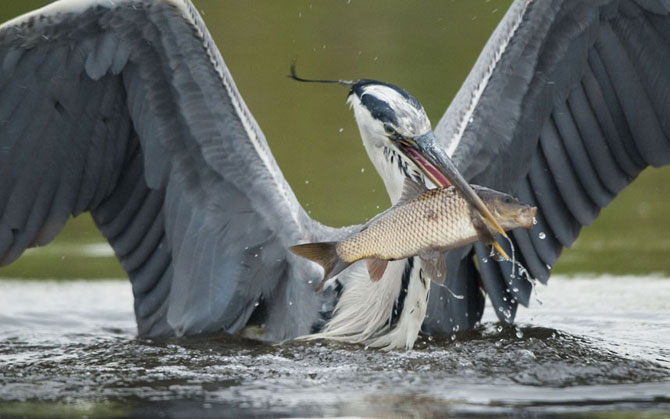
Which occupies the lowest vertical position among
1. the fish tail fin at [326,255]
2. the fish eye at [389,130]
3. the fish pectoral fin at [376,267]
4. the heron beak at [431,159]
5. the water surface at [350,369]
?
the water surface at [350,369]

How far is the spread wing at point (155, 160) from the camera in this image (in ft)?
19.1

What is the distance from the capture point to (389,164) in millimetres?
5582

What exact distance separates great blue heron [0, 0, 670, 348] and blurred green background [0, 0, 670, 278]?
1.22 metres

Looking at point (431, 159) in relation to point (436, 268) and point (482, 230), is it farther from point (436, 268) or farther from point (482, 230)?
point (482, 230)

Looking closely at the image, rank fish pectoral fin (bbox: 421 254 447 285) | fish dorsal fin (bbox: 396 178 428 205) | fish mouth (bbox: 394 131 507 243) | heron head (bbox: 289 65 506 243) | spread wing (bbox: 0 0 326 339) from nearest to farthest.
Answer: fish pectoral fin (bbox: 421 254 447 285) < fish dorsal fin (bbox: 396 178 428 205) < fish mouth (bbox: 394 131 507 243) < heron head (bbox: 289 65 506 243) < spread wing (bbox: 0 0 326 339)

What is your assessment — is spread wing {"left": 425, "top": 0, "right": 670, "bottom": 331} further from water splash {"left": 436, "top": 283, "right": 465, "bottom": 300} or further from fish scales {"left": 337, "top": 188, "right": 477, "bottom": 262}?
fish scales {"left": 337, "top": 188, "right": 477, "bottom": 262}

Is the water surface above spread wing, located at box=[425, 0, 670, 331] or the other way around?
the other way around

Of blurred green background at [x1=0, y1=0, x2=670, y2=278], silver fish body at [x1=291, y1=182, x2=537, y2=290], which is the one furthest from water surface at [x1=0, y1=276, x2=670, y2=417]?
blurred green background at [x1=0, y1=0, x2=670, y2=278]

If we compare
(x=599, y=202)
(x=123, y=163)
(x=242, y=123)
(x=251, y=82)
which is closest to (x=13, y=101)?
(x=123, y=163)

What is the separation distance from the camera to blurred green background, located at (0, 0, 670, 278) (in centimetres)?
787

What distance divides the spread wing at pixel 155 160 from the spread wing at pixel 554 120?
0.86m

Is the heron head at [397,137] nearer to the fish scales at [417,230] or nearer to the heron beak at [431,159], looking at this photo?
the heron beak at [431,159]

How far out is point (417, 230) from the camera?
4695 mm

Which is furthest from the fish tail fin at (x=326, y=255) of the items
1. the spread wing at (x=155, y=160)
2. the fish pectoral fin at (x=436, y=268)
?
the spread wing at (x=155, y=160)
